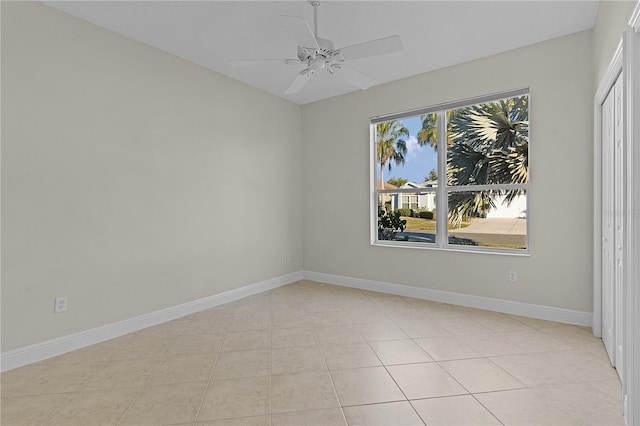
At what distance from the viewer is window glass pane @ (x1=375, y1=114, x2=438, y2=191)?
425 cm

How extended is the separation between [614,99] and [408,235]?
99.4 inches

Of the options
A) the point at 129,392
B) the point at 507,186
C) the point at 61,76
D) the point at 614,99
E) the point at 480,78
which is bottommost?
the point at 129,392

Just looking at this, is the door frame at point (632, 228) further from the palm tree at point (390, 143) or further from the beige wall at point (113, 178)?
the beige wall at point (113, 178)

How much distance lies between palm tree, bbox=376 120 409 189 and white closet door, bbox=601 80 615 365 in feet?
6.96

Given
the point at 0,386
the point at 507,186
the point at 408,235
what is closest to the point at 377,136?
the point at 408,235

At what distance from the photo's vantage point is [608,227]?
261 cm

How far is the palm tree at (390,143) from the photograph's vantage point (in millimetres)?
4520

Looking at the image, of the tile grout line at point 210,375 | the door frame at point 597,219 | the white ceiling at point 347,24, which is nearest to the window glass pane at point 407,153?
the white ceiling at point 347,24

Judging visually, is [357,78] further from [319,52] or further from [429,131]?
[429,131]

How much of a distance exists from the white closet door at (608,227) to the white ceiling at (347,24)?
945 millimetres

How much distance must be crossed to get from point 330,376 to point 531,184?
109 inches

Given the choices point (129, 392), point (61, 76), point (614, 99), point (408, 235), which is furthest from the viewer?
point (408, 235)

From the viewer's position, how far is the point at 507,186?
3.66m

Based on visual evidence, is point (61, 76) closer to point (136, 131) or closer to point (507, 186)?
point (136, 131)
